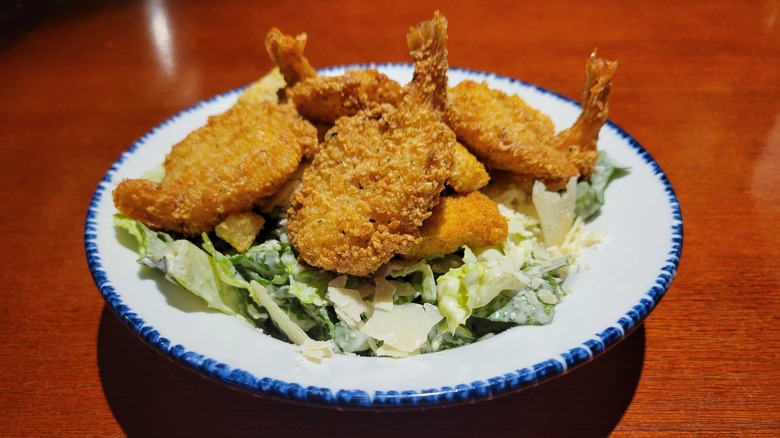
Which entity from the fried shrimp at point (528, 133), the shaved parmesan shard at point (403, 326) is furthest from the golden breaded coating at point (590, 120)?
the shaved parmesan shard at point (403, 326)

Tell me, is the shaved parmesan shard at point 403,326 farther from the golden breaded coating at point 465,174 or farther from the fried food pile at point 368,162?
the golden breaded coating at point 465,174

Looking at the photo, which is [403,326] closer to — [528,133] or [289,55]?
[528,133]

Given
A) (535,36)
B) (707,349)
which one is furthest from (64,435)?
(535,36)

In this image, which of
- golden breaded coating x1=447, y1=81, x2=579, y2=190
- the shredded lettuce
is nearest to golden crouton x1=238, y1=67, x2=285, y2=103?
golden breaded coating x1=447, y1=81, x2=579, y2=190

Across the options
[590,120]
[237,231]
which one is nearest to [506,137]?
[590,120]

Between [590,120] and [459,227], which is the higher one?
[590,120]

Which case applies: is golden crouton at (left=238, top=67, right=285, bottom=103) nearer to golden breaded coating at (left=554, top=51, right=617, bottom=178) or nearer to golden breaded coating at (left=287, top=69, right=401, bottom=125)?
golden breaded coating at (left=287, top=69, right=401, bottom=125)
